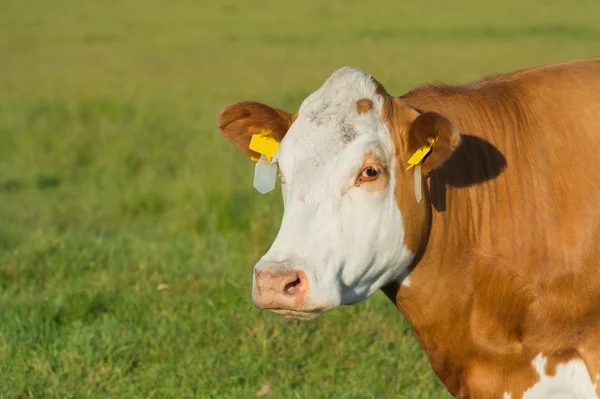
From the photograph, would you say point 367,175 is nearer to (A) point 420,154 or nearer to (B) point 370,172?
(B) point 370,172

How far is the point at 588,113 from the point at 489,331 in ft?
3.59

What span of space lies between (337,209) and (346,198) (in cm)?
6

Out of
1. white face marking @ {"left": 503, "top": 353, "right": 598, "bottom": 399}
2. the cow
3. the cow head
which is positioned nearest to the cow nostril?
the cow head

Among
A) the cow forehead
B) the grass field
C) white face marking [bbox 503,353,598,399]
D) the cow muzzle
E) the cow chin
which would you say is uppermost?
the cow forehead

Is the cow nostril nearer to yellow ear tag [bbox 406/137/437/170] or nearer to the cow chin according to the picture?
the cow chin

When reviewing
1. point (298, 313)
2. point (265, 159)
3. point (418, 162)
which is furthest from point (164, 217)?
point (298, 313)

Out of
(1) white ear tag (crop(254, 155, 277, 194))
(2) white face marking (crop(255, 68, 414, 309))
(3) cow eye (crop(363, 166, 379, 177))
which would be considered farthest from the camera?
(1) white ear tag (crop(254, 155, 277, 194))

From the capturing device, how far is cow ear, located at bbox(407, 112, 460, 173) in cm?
419

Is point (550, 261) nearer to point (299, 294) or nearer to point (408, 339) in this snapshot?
point (299, 294)

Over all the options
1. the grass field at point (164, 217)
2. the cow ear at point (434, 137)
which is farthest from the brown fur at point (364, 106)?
the grass field at point (164, 217)

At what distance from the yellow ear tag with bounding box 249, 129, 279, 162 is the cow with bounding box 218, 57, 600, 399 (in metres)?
0.02

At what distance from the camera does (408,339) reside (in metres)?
6.57

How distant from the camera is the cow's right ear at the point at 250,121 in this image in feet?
15.5

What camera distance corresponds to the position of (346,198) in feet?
13.9
